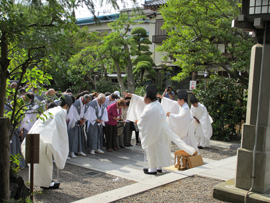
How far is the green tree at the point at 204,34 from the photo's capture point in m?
11.1

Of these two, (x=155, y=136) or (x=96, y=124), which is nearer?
(x=155, y=136)

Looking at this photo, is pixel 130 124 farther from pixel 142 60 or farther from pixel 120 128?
pixel 142 60

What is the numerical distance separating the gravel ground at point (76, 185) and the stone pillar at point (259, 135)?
2.53 meters

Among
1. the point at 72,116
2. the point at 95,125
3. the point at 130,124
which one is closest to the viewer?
the point at 72,116

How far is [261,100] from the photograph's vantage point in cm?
450

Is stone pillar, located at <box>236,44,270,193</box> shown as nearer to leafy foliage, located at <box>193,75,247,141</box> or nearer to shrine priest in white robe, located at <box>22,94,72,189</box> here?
shrine priest in white robe, located at <box>22,94,72,189</box>

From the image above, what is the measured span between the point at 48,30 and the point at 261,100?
130 inches

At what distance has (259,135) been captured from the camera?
14.9ft

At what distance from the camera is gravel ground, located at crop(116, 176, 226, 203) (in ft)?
15.3

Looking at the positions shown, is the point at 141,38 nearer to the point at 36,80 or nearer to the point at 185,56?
the point at 185,56

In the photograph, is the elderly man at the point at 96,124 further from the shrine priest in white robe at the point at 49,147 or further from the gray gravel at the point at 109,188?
the shrine priest in white robe at the point at 49,147

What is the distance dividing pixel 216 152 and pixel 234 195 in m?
5.49

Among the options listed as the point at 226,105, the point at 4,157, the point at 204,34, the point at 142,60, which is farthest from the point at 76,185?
the point at 142,60

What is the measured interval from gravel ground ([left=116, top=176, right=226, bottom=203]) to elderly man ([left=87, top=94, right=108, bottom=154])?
12.9 ft
